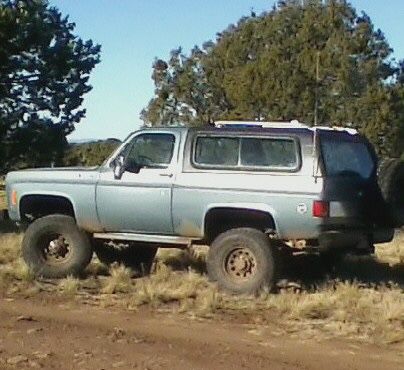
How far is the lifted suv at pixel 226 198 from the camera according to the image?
9672 millimetres

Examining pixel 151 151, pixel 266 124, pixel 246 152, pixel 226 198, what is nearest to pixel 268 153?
pixel 246 152

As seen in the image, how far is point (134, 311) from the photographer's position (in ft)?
29.2

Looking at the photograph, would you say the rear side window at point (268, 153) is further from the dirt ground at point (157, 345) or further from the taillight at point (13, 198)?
the taillight at point (13, 198)

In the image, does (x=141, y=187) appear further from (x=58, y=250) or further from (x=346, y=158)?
(x=346, y=158)

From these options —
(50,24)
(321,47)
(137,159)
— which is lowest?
(137,159)

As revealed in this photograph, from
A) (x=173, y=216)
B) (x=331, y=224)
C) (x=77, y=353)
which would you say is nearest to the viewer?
(x=77, y=353)

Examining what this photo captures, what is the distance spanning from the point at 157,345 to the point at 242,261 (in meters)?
2.65

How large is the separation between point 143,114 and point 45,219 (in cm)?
4331

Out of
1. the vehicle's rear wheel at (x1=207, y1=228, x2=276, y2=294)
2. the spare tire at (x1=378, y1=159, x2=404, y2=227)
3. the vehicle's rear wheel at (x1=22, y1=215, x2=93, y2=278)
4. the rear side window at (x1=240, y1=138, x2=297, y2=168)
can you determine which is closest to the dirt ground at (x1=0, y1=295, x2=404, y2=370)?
the vehicle's rear wheel at (x1=207, y1=228, x2=276, y2=294)

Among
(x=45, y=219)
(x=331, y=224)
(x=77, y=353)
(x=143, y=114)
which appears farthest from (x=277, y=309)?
(x=143, y=114)

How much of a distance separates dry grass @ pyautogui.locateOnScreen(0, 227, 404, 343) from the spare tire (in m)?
0.79

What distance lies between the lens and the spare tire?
10.2 meters

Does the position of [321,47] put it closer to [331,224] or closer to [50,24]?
[50,24]

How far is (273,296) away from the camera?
31.4 ft
